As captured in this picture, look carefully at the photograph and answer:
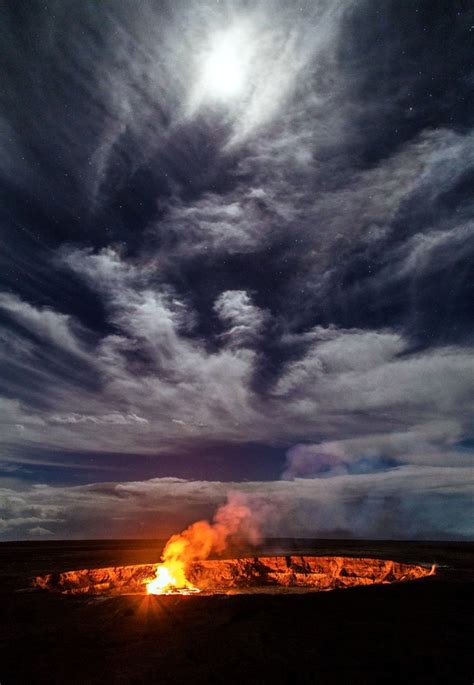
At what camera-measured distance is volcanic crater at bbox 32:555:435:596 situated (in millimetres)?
31098

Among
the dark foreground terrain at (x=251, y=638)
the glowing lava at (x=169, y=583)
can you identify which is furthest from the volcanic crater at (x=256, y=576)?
the dark foreground terrain at (x=251, y=638)

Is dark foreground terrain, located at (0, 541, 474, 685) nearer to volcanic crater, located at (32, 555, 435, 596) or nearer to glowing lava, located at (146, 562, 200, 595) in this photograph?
glowing lava, located at (146, 562, 200, 595)

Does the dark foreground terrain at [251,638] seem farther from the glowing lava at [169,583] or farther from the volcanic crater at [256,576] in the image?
the volcanic crater at [256,576]

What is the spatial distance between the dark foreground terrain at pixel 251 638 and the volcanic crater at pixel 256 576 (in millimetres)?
10415

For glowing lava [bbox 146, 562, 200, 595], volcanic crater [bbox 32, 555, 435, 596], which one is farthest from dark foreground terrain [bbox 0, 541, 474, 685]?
volcanic crater [bbox 32, 555, 435, 596]

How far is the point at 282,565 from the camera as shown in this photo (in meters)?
37.3

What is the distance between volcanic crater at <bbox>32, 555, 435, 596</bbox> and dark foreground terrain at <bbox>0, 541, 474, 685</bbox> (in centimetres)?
1041

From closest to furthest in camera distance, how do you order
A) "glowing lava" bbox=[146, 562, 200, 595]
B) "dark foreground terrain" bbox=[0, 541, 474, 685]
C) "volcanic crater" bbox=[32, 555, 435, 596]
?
"dark foreground terrain" bbox=[0, 541, 474, 685], "glowing lava" bbox=[146, 562, 200, 595], "volcanic crater" bbox=[32, 555, 435, 596]

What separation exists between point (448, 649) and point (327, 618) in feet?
16.8

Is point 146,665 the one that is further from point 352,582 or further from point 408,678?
point 352,582

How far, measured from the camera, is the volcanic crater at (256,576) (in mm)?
31098

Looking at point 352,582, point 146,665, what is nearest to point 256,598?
point 146,665

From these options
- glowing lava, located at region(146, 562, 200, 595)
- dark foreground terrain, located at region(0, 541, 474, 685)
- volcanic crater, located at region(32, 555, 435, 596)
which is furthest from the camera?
volcanic crater, located at region(32, 555, 435, 596)

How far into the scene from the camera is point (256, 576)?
3641 centimetres
